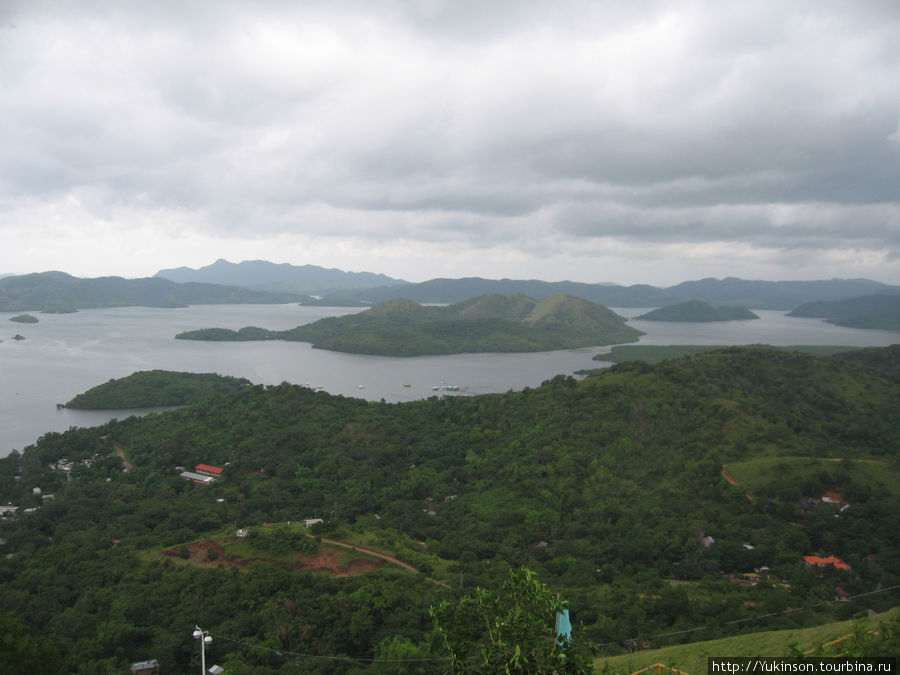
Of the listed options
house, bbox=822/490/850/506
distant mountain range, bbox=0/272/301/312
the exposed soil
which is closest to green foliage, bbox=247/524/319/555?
the exposed soil

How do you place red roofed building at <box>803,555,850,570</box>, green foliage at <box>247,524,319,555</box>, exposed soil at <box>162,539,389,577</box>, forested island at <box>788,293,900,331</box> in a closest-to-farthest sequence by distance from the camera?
exposed soil at <box>162,539,389,577</box> → red roofed building at <box>803,555,850,570</box> → green foliage at <box>247,524,319,555</box> → forested island at <box>788,293,900,331</box>

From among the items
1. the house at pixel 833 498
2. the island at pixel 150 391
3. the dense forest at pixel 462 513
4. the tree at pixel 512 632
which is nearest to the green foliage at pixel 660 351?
the dense forest at pixel 462 513

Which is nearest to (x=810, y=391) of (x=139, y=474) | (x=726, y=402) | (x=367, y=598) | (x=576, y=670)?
(x=726, y=402)

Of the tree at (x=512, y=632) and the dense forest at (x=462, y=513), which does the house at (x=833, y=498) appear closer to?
the dense forest at (x=462, y=513)

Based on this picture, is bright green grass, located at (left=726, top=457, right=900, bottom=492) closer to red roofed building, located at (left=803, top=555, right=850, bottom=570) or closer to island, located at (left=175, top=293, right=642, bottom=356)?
red roofed building, located at (left=803, top=555, right=850, bottom=570)

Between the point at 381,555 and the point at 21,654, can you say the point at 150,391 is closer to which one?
the point at 381,555

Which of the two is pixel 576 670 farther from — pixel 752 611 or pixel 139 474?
pixel 139 474
